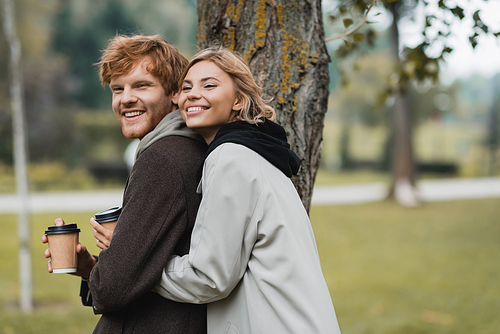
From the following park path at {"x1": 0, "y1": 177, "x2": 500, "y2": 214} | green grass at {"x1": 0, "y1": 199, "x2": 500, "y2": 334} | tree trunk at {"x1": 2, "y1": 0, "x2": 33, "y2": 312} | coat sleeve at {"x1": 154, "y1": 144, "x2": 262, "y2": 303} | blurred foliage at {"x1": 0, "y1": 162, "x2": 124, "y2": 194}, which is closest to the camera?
coat sleeve at {"x1": 154, "y1": 144, "x2": 262, "y2": 303}

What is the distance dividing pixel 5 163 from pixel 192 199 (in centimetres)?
1736

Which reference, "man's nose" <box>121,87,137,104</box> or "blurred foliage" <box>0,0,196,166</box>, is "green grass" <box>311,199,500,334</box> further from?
Result: "blurred foliage" <box>0,0,196,166</box>

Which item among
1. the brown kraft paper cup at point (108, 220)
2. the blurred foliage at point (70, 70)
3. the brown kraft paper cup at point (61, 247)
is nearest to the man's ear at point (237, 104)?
the brown kraft paper cup at point (108, 220)

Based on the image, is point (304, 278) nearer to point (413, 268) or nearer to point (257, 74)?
point (257, 74)

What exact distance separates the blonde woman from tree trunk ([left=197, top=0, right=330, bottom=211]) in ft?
2.01

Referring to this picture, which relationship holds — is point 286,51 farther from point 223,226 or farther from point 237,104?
point 223,226

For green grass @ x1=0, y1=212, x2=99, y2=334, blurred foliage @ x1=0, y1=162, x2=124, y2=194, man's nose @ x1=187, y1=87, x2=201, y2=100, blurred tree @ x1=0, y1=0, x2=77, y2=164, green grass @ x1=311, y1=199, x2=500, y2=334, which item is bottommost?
green grass @ x1=311, y1=199, x2=500, y2=334

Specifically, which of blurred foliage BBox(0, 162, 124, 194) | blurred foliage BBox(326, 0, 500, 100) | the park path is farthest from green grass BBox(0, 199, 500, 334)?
blurred foliage BBox(0, 162, 124, 194)

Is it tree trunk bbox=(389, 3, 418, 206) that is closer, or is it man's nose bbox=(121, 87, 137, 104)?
man's nose bbox=(121, 87, 137, 104)

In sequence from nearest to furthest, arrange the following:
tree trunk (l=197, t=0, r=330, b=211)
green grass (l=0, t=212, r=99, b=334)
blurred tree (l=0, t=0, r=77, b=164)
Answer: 1. tree trunk (l=197, t=0, r=330, b=211)
2. green grass (l=0, t=212, r=99, b=334)
3. blurred tree (l=0, t=0, r=77, b=164)

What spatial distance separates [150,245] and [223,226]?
0.25 m

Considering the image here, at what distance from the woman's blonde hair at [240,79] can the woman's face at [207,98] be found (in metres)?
0.02

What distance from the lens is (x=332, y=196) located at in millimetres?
15766

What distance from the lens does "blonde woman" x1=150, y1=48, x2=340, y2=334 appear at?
1406 mm
